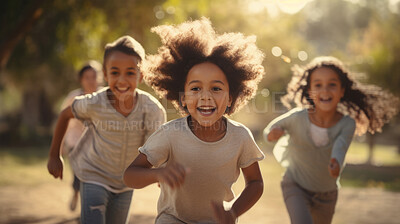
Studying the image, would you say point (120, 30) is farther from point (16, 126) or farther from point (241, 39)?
point (16, 126)

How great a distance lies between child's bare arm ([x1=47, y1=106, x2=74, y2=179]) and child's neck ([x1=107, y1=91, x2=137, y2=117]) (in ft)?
1.40

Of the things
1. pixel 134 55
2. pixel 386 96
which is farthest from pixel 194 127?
pixel 386 96

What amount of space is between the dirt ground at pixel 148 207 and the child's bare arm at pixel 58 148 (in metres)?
2.99

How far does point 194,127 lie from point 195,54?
0.53 m

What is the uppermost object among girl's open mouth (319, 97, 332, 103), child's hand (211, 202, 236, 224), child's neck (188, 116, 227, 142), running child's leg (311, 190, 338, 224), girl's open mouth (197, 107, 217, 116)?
girl's open mouth (319, 97, 332, 103)

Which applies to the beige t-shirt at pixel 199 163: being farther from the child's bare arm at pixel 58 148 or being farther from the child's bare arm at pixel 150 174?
the child's bare arm at pixel 58 148

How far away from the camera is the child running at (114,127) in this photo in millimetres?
4328

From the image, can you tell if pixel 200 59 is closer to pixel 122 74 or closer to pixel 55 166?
pixel 122 74

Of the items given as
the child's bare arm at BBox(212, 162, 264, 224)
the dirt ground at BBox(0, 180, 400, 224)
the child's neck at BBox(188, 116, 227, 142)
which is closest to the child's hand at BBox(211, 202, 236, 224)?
the child's bare arm at BBox(212, 162, 264, 224)

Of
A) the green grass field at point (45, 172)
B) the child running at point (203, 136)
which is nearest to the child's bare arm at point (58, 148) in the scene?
the child running at point (203, 136)

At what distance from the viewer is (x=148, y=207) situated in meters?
8.50

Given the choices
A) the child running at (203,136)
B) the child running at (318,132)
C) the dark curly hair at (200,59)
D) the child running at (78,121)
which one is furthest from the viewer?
the child running at (78,121)

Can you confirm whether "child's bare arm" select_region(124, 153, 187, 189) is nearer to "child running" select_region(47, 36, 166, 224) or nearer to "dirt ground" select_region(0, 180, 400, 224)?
"child running" select_region(47, 36, 166, 224)

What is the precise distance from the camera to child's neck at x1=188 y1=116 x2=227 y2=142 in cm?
322
